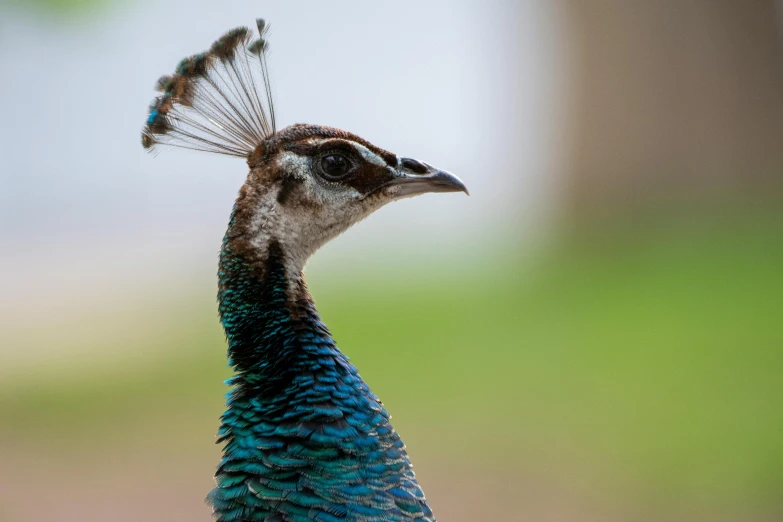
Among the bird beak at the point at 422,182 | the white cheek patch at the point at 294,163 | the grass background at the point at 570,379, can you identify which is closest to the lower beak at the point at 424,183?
the bird beak at the point at 422,182

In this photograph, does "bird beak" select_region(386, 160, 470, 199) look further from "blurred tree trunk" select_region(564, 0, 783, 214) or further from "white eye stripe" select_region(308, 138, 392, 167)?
"blurred tree trunk" select_region(564, 0, 783, 214)

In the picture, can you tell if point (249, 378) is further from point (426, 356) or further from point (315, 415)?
point (426, 356)

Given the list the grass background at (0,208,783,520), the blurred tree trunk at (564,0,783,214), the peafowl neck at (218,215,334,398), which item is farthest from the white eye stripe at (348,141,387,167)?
the blurred tree trunk at (564,0,783,214)

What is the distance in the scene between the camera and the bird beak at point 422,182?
1.38 metres

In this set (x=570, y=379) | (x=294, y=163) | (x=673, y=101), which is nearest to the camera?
(x=294, y=163)

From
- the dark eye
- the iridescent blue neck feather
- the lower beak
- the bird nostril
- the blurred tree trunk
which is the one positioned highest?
the blurred tree trunk

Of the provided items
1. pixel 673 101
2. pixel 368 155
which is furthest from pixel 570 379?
pixel 368 155

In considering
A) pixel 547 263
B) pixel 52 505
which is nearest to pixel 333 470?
pixel 52 505

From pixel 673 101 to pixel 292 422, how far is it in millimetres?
5653

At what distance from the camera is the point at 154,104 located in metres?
1.32

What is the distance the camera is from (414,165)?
1400mm

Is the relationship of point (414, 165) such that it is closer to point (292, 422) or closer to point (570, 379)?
point (292, 422)

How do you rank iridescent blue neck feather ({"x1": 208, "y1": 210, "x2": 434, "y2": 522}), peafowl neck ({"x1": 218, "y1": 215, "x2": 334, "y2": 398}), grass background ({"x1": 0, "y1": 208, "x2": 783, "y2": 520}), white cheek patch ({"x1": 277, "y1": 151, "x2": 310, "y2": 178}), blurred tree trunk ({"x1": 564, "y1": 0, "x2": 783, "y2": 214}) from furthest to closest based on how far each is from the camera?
1. blurred tree trunk ({"x1": 564, "y1": 0, "x2": 783, "y2": 214})
2. grass background ({"x1": 0, "y1": 208, "x2": 783, "y2": 520})
3. white cheek patch ({"x1": 277, "y1": 151, "x2": 310, "y2": 178})
4. peafowl neck ({"x1": 218, "y1": 215, "x2": 334, "y2": 398})
5. iridescent blue neck feather ({"x1": 208, "y1": 210, "x2": 434, "y2": 522})

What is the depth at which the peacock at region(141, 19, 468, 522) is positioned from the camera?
1146mm
